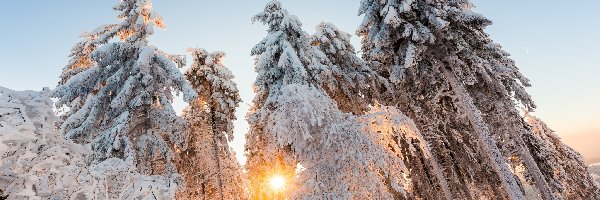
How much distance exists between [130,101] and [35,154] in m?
9.19

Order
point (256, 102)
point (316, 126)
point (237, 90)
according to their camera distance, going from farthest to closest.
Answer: point (237, 90) → point (256, 102) → point (316, 126)

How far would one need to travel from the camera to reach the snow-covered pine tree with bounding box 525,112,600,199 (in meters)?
17.0

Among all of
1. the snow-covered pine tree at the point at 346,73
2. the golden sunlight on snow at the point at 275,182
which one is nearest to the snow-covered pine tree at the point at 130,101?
the golden sunlight on snow at the point at 275,182

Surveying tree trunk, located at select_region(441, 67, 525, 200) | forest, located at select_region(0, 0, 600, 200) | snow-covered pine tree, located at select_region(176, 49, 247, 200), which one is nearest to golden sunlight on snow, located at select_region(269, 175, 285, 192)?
forest, located at select_region(0, 0, 600, 200)

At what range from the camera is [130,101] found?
13453 mm

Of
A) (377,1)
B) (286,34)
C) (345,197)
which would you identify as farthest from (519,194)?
(286,34)

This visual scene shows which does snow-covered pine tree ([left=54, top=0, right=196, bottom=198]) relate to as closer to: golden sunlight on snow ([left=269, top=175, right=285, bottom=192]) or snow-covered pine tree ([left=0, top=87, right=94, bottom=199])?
golden sunlight on snow ([left=269, top=175, right=285, bottom=192])

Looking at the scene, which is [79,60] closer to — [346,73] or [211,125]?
[211,125]

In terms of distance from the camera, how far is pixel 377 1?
15.9 metres

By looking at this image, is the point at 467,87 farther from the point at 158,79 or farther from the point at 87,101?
the point at 87,101

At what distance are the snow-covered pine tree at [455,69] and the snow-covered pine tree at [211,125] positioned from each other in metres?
7.52

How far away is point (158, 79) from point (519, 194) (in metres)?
13.8

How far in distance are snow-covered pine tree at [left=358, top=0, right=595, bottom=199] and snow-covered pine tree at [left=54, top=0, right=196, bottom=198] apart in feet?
27.3

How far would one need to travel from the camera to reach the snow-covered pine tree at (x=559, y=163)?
55.9 ft
